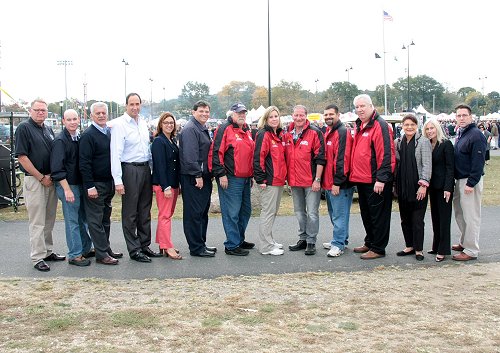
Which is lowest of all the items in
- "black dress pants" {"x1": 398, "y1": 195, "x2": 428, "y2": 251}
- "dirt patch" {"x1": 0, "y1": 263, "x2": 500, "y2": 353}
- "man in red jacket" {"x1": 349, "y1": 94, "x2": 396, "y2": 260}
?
"dirt patch" {"x1": 0, "y1": 263, "x2": 500, "y2": 353}

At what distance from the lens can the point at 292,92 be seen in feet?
263

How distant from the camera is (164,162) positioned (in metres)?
6.85

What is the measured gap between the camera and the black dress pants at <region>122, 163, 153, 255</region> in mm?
6711

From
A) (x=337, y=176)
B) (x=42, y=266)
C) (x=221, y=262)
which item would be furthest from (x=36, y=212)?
(x=337, y=176)

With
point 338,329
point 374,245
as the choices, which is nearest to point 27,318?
point 338,329

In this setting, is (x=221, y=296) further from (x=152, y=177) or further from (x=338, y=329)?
(x=152, y=177)

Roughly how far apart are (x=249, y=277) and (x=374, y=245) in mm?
1828

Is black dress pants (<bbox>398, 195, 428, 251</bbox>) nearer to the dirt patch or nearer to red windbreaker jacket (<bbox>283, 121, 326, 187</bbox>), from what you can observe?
the dirt patch

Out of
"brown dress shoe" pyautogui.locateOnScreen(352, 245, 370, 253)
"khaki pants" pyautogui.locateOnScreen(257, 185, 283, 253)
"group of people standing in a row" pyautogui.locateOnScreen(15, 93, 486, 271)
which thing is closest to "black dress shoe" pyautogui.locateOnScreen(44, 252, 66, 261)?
"group of people standing in a row" pyautogui.locateOnScreen(15, 93, 486, 271)

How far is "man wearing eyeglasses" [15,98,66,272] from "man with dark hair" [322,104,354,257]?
Result: 3.39m

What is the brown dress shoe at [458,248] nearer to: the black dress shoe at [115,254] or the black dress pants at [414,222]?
the black dress pants at [414,222]

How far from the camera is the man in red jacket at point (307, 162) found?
23.1 feet

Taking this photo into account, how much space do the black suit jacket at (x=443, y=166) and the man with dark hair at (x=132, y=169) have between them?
11.5 ft

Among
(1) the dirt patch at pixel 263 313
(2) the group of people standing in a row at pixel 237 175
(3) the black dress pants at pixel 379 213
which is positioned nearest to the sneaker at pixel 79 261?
(2) the group of people standing in a row at pixel 237 175
